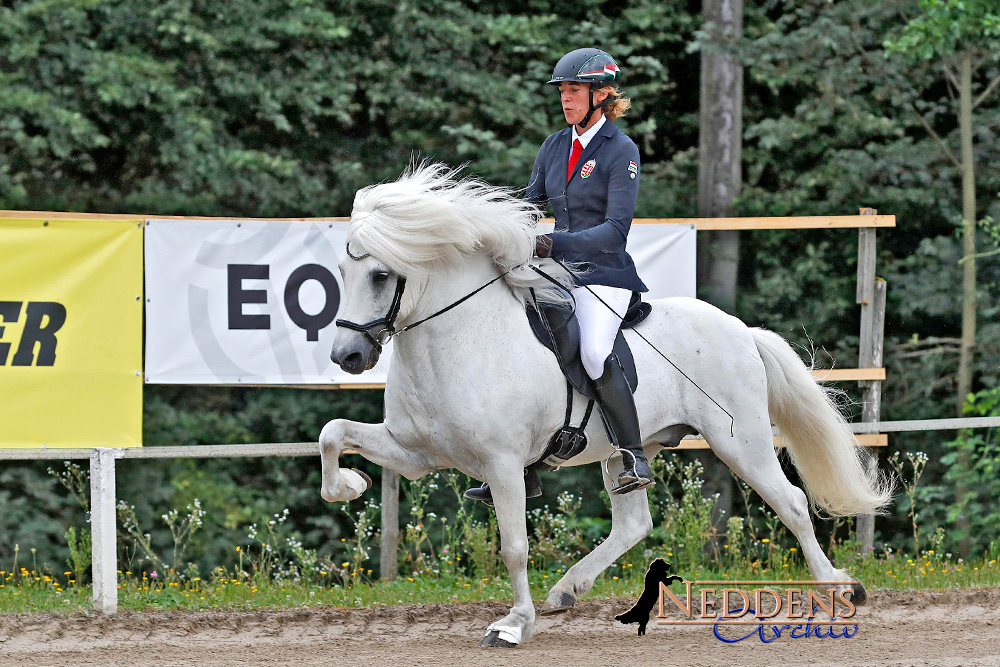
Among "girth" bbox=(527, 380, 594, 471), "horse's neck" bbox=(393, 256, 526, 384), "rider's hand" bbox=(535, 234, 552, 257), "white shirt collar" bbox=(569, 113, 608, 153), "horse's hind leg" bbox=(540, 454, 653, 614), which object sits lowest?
"horse's hind leg" bbox=(540, 454, 653, 614)

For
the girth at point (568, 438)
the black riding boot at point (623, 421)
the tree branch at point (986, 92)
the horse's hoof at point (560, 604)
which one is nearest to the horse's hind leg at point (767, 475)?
the black riding boot at point (623, 421)

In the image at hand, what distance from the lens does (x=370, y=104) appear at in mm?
Answer: 9281

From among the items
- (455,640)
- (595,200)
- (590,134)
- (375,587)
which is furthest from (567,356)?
(375,587)

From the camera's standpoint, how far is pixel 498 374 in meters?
5.23

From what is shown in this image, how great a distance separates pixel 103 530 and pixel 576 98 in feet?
11.5

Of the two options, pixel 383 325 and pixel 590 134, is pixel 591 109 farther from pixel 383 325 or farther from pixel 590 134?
pixel 383 325

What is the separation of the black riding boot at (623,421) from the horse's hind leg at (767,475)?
650 mm

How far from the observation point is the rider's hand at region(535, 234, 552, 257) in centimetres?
538

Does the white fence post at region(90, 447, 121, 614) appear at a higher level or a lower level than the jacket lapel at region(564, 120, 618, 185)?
lower

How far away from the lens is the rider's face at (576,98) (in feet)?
18.2

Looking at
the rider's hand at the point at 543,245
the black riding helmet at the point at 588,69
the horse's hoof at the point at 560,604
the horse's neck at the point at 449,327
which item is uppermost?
the black riding helmet at the point at 588,69

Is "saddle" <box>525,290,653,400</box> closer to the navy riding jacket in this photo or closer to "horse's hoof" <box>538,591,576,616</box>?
the navy riding jacket

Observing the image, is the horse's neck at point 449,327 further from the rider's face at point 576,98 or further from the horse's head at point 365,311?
the rider's face at point 576,98

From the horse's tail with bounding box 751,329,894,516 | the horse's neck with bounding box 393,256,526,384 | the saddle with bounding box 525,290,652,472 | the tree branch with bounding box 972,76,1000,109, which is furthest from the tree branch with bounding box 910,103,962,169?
the horse's neck with bounding box 393,256,526,384
